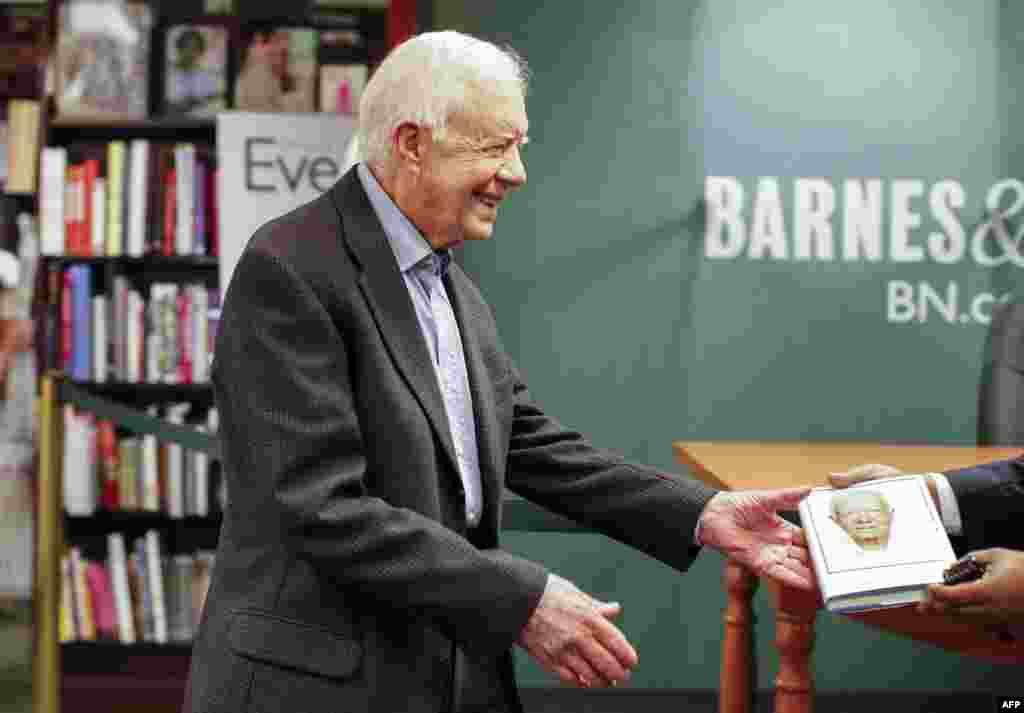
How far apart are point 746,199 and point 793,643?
1.94 m

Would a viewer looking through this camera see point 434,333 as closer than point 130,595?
Yes

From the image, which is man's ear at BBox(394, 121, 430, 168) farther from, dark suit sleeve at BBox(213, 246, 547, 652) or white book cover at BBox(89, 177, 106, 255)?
white book cover at BBox(89, 177, 106, 255)

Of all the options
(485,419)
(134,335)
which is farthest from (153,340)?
(485,419)

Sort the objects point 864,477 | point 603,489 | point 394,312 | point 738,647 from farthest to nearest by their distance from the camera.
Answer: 1. point 738,647
2. point 864,477
3. point 603,489
4. point 394,312

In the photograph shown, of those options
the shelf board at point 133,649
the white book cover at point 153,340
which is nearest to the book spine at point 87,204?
the white book cover at point 153,340

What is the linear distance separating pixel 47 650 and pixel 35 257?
172cm

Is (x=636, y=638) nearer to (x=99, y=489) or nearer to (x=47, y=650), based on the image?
(x=47, y=650)

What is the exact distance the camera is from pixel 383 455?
1669 millimetres

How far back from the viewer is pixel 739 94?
400 cm

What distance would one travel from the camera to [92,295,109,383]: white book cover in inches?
195

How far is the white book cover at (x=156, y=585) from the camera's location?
197 inches

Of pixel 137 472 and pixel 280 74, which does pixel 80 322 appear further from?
pixel 280 74

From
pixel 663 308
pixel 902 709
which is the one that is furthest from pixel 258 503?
pixel 663 308

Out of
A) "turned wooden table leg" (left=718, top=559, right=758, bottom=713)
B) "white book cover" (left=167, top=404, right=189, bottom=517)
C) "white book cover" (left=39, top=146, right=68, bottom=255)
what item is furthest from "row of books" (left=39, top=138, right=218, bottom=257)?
"turned wooden table leg" (left=718, top=559, right=758, bottom=713)
